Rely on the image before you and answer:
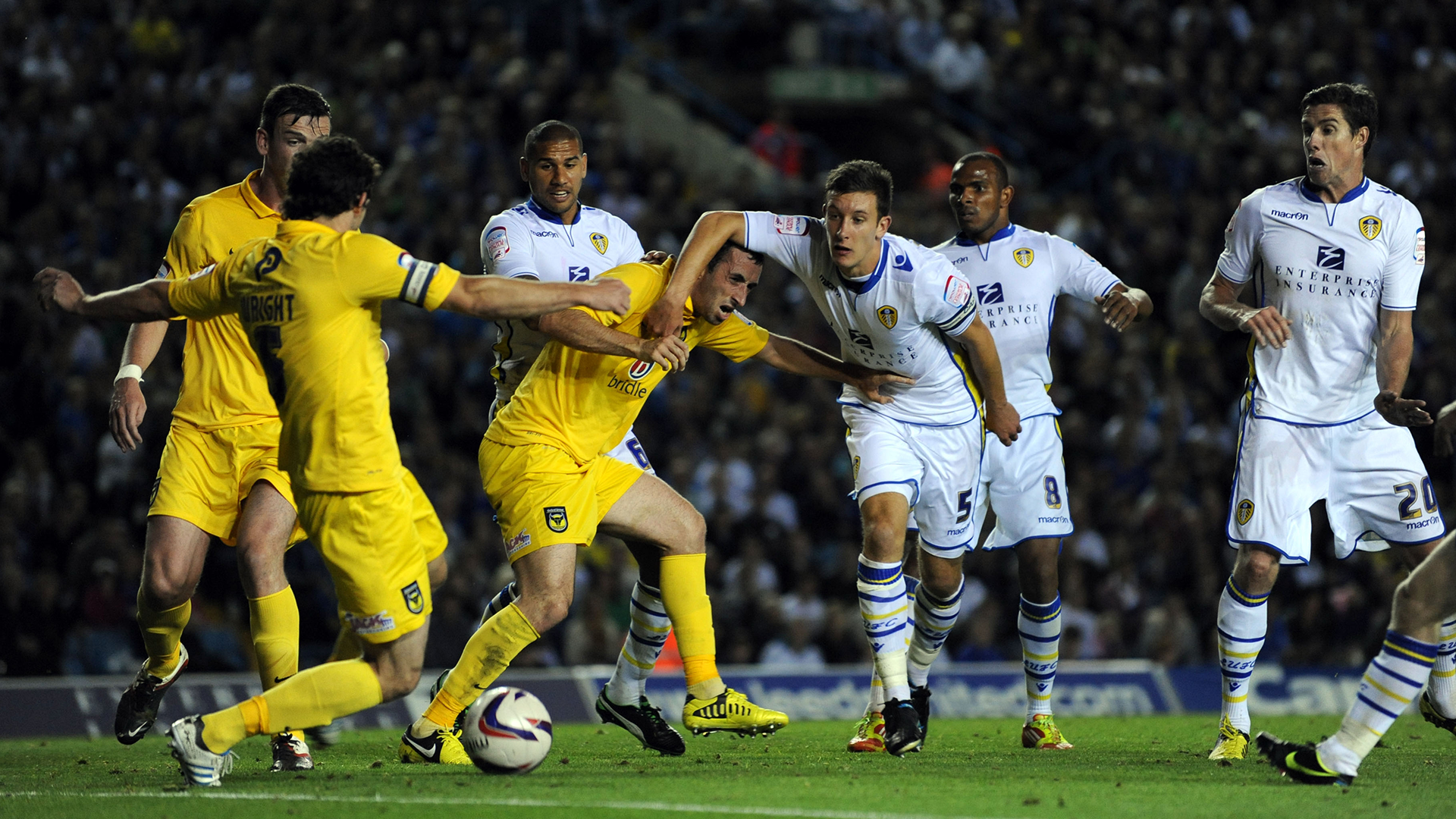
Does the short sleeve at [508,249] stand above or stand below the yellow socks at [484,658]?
above

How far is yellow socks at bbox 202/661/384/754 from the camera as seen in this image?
5.61 meters

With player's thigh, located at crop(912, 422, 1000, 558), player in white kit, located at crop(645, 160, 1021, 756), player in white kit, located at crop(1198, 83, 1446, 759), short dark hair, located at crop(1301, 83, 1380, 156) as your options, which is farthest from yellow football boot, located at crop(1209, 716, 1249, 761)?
short dark hair, located at crop(1301, 83, 1380, 156)

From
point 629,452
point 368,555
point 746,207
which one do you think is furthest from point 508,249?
point 746,207

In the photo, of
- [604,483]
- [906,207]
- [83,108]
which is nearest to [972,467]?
[604,483]

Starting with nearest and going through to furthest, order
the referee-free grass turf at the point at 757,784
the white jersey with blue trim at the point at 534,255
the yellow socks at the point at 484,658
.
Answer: the referee-free grass turf at the point at 757,784, the yellow socks at the point at 484,658, the white jersey with blue trim at the point at 534,255

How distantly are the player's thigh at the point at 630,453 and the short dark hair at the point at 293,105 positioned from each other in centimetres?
199

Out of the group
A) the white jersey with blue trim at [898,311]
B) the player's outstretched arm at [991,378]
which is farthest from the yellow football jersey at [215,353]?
the player's outstretched arm at [991,378]

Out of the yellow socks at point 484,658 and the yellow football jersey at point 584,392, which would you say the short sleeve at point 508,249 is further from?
the yellow socks at point 484,658

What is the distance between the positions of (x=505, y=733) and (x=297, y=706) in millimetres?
775

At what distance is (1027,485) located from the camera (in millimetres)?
7762

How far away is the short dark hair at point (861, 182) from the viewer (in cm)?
689

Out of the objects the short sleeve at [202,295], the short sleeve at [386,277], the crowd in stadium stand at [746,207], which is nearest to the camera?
the short sleeve at [386,277]

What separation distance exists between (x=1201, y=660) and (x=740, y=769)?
7.62m

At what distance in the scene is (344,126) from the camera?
51.1 ft
